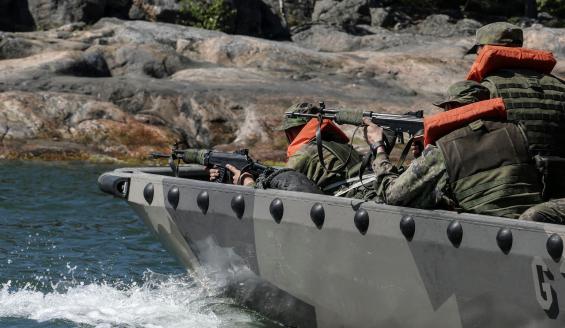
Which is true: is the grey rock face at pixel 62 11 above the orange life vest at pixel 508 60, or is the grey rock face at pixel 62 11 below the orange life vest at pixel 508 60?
below

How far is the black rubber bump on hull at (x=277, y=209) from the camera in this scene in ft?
23.5

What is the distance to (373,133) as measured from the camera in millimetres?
6914

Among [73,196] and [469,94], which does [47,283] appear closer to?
[469,94]

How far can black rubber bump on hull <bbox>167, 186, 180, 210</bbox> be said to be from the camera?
7951mm

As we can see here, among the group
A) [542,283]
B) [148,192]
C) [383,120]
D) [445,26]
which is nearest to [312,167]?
[383,120]

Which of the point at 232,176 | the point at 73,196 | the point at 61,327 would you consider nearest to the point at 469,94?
the point at 232,176

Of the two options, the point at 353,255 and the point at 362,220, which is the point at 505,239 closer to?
the point at 362,220

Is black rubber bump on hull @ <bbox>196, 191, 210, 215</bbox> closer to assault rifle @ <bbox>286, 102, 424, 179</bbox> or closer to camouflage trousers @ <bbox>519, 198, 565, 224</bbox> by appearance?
assault rifle @ <bbox>286, 102, 424, 179</bbox>

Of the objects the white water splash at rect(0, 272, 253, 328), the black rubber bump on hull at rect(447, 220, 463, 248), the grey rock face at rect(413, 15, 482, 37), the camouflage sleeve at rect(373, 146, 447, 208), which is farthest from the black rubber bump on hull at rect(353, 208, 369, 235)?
the grey rock face at rect(413, 15, 482, 37)

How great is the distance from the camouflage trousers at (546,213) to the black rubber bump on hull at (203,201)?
2.52 m

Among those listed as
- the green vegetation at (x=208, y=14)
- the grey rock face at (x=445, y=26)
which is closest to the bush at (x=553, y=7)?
the grey rock face at (x=445, y=26)

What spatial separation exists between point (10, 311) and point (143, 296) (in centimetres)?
112

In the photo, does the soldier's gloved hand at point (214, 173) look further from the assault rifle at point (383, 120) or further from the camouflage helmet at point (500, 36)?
the camouflage helmet at point (500, 36)

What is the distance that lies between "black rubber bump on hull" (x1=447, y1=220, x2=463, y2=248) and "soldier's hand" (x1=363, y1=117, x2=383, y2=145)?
949 mm
